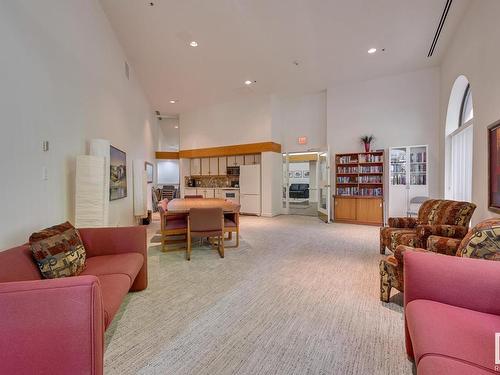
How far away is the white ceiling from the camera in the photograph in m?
3.87

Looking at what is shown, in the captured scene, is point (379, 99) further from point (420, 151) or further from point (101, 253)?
point (101, 253)

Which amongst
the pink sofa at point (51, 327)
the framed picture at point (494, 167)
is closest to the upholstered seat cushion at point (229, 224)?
the pink sofa at point (51, 327)

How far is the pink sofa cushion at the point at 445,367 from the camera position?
90 cm

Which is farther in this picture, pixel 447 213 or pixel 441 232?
pixel 447 213

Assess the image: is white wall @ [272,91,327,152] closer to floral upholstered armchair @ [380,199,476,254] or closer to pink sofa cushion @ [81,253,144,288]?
floral upholstered armchair @ [380,199,476,254]

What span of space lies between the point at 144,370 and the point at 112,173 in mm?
3650

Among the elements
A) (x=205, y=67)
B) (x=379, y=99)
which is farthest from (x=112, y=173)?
(x=379, y=99)

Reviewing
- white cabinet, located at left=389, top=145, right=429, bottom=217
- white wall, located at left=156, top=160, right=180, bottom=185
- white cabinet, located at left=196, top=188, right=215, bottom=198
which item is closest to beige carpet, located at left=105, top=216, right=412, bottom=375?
white cabinet, located at left=389, top=145, right=429, bottom=217

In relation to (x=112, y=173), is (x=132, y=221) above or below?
below

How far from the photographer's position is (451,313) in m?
1.28

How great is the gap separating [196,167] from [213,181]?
93 centimetres

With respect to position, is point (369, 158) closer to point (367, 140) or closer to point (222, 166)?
point (367, 140)

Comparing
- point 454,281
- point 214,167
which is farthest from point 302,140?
point 454,281

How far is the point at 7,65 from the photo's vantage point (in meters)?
1.91
